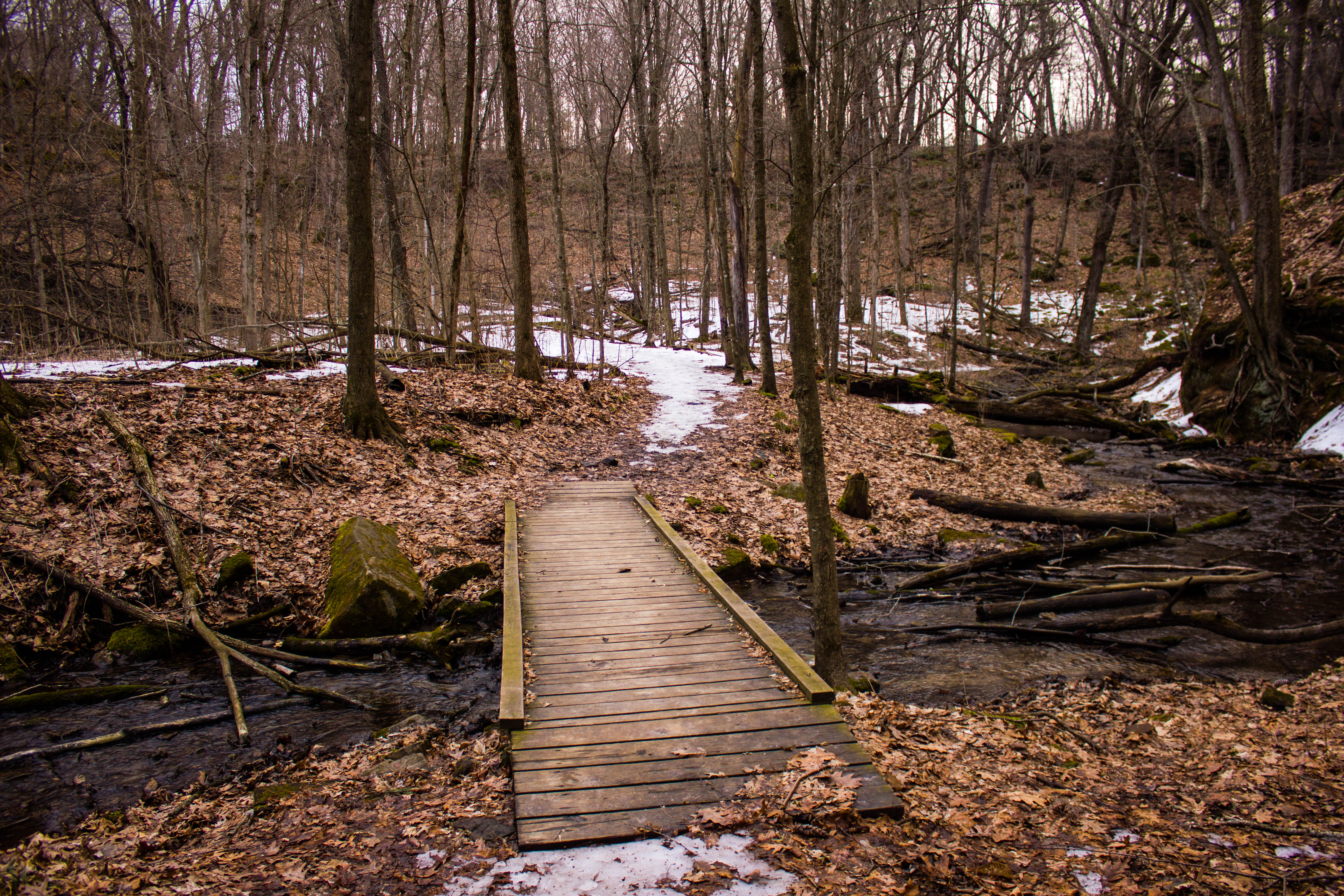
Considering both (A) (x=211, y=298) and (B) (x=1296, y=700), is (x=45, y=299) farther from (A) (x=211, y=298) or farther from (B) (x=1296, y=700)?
(B) (x=1296, y=700)

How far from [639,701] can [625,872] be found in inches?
65.3

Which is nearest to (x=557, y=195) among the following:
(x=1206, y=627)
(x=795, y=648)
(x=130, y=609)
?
(x=130, y=609)

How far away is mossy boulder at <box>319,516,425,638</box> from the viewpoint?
7371mm

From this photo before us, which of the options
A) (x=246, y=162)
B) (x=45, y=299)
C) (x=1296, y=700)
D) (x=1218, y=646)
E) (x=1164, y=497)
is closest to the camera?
(x=1296, y=700)

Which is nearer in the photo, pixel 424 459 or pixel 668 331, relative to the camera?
pixel 424 459

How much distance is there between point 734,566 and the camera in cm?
959

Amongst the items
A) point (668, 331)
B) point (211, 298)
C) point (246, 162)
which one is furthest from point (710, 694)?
point (211, 298)

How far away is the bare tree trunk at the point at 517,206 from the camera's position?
→ 46.1 ft

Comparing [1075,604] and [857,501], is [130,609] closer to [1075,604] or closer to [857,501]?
[857,501]

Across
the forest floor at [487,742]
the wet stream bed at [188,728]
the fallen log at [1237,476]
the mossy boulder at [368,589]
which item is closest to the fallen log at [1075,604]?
the forest floor at [487,742]

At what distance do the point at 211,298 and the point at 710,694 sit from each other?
26497 mm

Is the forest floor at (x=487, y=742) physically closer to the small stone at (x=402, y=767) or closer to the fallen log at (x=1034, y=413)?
the small stone at (x=402, y=767)

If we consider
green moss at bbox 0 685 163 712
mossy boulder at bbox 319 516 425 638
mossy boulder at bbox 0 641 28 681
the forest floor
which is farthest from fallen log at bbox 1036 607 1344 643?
mossy boulder at bbox 0 641 28 681

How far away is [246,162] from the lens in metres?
15.4
